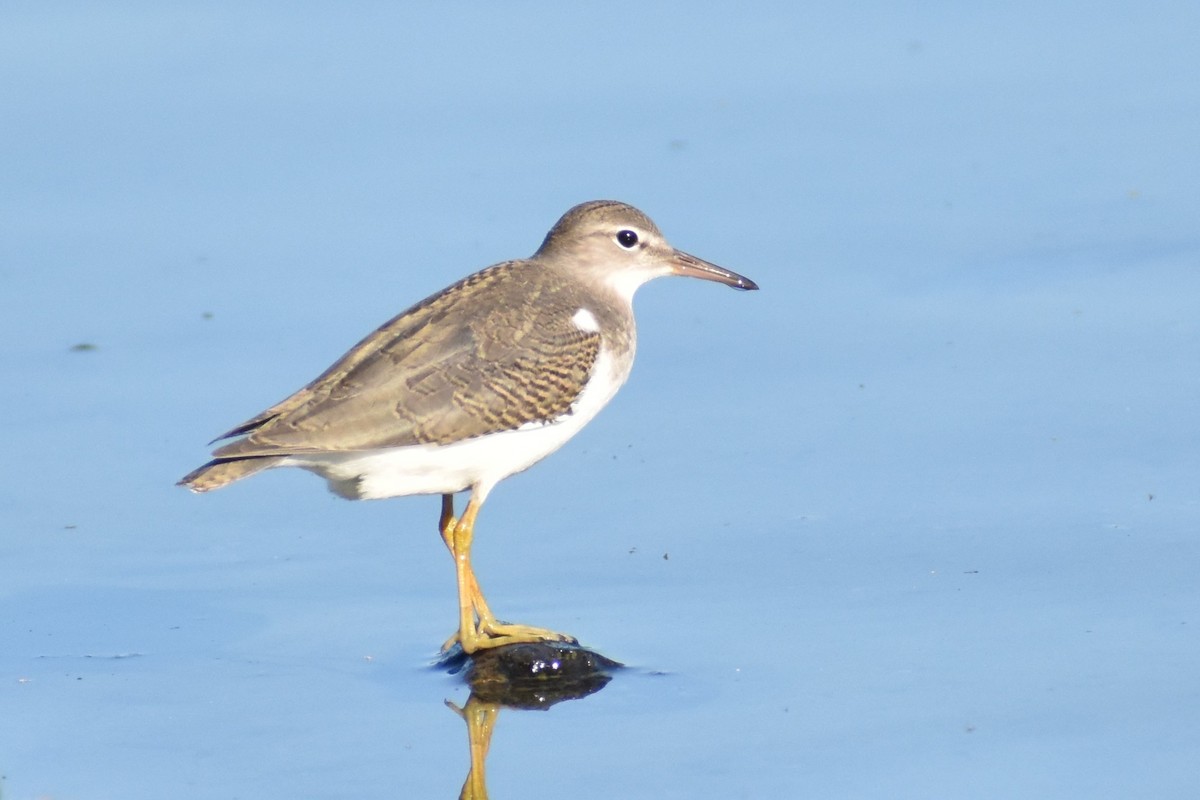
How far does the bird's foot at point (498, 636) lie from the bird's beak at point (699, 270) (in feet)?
7.24

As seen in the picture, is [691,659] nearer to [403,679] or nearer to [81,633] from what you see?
[403,679]

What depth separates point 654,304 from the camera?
12305mm

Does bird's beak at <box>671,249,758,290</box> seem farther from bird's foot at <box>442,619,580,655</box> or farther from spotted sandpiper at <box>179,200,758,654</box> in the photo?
bird's foot at <box>442,619,580,655</box>

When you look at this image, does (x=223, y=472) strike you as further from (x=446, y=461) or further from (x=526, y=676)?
(x=526, y=676)

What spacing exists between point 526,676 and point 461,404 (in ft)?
3.99

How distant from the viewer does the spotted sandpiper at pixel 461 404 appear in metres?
8.47

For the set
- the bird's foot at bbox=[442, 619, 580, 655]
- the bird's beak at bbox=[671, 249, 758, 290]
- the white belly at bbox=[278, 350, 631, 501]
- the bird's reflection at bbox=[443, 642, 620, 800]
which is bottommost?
the bird's reflection at bbox=[443, 642, 620, 800]

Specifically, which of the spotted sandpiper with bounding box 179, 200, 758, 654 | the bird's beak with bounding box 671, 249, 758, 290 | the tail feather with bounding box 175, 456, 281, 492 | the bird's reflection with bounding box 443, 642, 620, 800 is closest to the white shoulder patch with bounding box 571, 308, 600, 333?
the spotted sandpiper with bounding box 179, 200, 758, 654

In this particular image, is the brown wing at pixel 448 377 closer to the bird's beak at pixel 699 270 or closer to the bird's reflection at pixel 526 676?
the bird's beak at pixel 699 270

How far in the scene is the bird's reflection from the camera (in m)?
8.35

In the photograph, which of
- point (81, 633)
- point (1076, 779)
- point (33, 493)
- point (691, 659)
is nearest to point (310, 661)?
point (81, 633)

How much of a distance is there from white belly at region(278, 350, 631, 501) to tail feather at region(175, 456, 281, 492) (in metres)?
0.10

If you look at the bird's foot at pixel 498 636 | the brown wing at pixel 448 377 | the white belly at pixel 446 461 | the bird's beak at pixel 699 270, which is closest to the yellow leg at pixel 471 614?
the bird's foot at pixel 498 636

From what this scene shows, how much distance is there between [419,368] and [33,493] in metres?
2.50
